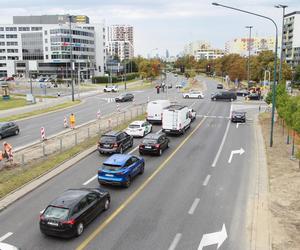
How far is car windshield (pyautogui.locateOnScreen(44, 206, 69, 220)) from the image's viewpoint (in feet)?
43.4

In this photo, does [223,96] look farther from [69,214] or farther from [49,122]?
[69,214]

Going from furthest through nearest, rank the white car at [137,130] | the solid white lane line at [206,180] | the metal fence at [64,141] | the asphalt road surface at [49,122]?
the white car at [137,130] → the asphalt road surface at [49,122] → the metal fence at [64,141] → the solid white lane line at [206,180]

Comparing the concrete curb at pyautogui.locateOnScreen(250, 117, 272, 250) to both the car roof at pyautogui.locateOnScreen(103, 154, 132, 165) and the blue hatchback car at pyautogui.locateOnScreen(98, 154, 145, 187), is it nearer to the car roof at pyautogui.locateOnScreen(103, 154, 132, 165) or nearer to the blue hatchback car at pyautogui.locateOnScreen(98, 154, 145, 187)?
the blue hatchback car at pyautogui.locateOnScreen(98, 154, 145, 187)

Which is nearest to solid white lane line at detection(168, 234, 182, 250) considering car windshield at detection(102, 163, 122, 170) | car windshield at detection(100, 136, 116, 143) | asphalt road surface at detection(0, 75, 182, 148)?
car windshield at detection(102, 163, 122, 170)

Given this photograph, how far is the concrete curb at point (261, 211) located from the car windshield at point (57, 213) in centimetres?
658

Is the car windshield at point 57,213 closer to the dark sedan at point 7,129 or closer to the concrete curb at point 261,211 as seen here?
the concrete curb at point 261,211

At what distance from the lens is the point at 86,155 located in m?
26.0

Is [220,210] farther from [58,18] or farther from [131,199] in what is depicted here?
[58,18]

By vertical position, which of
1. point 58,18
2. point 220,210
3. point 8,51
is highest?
point 58,18

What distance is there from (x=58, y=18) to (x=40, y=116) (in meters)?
115

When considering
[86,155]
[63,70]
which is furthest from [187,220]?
[63,70]

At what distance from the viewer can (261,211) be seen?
1611cm

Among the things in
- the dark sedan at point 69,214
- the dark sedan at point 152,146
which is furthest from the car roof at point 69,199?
the dark sedan at point 152,146

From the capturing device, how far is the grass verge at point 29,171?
18.9 m
